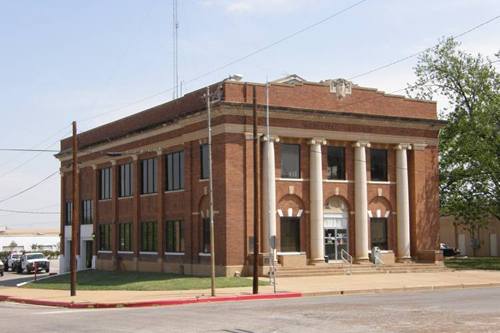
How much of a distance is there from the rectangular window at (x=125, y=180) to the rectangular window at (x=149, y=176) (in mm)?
2110

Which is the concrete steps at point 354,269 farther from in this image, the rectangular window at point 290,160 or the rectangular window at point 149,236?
the rectangular window at point 149,236

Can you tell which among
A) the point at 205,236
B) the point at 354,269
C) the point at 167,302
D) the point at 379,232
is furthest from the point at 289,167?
the point at 167,302

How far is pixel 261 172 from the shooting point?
41.9m

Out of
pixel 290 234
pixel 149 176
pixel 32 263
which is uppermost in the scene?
pixel 149 176

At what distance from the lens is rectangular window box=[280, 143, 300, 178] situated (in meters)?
43.2

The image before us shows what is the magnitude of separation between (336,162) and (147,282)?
44.7 ft

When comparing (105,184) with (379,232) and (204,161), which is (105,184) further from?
(379,232)

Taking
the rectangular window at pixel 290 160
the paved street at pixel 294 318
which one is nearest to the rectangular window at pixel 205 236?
the rectangular window at pixel 290 160

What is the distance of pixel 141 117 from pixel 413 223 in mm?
19625

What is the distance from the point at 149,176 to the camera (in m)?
49.8

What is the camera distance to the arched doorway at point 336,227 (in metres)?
44.5

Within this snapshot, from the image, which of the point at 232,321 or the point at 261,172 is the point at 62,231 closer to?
the point at 261,172

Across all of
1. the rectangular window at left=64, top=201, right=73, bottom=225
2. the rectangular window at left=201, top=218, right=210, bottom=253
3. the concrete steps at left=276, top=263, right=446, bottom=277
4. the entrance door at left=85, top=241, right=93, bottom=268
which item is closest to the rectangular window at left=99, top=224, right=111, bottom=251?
the entrance door at left=85, top=241, right=93, bottom=268

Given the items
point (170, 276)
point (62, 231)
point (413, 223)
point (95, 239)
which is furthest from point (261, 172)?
point (62, 231)
